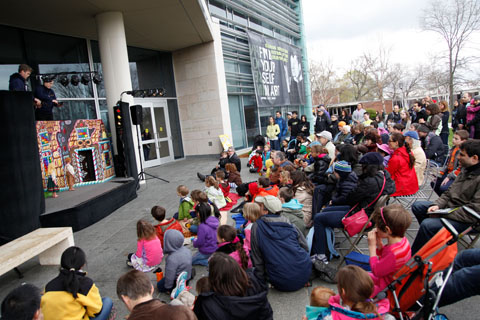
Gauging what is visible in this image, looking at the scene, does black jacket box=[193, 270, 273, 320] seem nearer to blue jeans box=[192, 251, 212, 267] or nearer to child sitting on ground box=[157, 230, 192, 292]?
child sitting on ground box=[157, 230, 192, 292]

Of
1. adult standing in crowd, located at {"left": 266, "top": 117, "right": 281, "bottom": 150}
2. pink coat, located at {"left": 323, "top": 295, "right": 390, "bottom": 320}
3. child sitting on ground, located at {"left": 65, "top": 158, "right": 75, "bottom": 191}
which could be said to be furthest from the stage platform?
adult standing in crowd, located at {"left": 266, "top": 117, "right": 281, "bottom": 150}

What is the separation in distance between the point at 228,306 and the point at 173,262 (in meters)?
1.48

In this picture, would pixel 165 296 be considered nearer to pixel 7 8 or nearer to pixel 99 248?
pixel 99 248

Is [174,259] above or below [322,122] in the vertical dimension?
below

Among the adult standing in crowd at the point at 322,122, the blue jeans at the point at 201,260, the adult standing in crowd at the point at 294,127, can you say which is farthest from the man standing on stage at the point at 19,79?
the adult standing in crowd at the point at 322,122

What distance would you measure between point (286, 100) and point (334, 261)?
56.1 ft

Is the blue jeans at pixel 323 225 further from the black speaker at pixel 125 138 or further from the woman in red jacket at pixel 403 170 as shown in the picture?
the black speaker at pixel 125 138

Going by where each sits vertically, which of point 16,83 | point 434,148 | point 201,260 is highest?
point 16,83

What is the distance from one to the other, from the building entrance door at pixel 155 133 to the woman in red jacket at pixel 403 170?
35.6 feet

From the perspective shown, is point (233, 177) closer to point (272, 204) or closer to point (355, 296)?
point (272, 204)

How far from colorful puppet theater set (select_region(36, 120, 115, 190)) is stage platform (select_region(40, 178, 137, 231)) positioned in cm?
46

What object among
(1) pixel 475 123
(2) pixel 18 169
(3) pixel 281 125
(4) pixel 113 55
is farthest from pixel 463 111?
(2) pixel 18 169

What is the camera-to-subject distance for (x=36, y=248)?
4.28 metres

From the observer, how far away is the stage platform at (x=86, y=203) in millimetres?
6104
